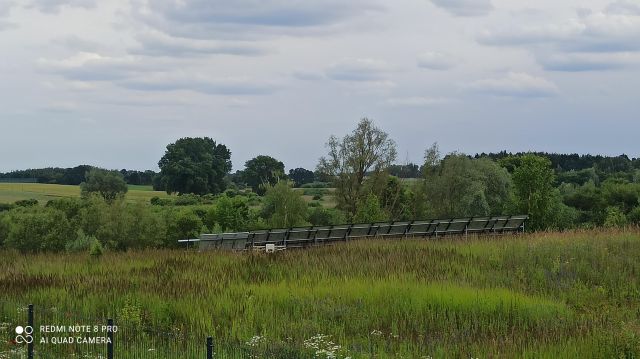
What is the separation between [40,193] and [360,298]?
119m

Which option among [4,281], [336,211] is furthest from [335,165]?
[4,281]

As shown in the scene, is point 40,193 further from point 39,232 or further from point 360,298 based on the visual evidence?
point 360,298

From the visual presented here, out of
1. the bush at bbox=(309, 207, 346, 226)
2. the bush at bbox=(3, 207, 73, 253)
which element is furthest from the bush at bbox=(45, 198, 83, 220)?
the bush at bbox=(309, 207, 346, 226)

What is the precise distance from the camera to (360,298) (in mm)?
17031

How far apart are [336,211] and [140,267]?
48624mm

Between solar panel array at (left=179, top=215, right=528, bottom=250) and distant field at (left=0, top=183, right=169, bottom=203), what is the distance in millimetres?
82538

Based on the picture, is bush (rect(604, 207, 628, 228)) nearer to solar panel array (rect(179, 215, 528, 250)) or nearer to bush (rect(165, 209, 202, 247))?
solar panel array (rect(179, 215, 528, 250))

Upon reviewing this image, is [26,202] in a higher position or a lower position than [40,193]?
lower

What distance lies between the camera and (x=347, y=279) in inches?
766

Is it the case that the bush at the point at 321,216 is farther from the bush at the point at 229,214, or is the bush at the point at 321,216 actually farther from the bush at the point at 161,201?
the bush at the point at 161,201

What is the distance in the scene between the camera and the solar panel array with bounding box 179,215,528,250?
95.7ft

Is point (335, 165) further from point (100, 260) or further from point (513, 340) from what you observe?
point (513, 340)

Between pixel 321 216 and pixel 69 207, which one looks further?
pixel 69 207

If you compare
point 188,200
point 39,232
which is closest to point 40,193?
point 188,200
